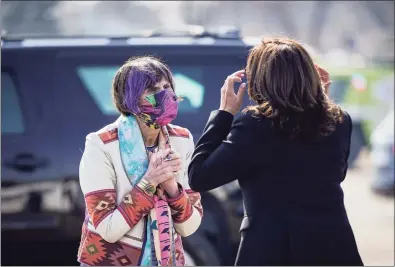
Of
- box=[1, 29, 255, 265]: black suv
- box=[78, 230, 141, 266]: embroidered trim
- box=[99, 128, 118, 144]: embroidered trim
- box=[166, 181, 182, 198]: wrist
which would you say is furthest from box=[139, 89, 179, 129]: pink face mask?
box=[1, 29, 255, 265]: black suv

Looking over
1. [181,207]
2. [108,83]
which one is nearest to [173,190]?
[181,207]

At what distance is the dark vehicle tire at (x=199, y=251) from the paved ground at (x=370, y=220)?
7.47 ft

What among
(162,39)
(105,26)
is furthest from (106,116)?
(105,26)

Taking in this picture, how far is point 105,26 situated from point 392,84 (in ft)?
26.8

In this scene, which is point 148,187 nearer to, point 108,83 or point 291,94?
point 291,94

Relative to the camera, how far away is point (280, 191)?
8.84 feet

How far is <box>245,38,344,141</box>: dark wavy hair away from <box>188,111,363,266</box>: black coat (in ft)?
0.13

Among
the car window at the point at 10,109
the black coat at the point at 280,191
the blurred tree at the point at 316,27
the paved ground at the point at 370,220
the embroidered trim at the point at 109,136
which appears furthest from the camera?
the blurred tree at the point at 316,27

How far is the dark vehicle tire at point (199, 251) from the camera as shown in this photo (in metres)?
4.60

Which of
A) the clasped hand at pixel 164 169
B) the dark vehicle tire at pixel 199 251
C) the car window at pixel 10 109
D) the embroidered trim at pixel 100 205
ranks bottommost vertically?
the dark vehicle tire at pixel 199 251

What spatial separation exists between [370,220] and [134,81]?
6407 mm

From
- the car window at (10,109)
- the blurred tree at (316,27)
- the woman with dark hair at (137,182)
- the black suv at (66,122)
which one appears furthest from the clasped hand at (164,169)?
the blurred tree at (316,27)

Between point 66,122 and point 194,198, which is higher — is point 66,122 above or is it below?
below

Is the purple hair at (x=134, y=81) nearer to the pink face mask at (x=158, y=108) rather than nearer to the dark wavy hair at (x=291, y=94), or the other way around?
the pink face mask at (x=158, y=108)
